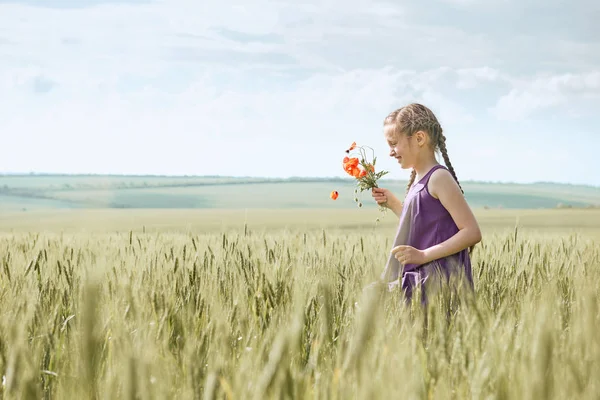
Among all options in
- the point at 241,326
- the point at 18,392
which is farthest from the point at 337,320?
the point at 18,392

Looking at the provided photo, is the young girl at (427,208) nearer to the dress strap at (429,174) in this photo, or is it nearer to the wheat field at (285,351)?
the dress strap at (429,174)

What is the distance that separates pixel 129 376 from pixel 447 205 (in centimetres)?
229

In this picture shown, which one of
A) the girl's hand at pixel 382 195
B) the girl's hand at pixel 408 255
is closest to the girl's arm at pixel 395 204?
the girl's hand at pixel 382 195

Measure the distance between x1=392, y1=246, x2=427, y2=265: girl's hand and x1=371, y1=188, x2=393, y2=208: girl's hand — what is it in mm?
538

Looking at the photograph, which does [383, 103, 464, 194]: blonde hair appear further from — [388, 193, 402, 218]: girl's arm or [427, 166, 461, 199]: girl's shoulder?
[388, 193, 402, 218]: girl's arm

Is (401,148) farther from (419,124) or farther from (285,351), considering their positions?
(285,351)

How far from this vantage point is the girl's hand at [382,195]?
325 centimetres

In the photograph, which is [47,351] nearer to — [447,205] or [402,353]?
[402,353]

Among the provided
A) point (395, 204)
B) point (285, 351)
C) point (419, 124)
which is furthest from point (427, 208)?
point (285, 351)

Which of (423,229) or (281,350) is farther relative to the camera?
(423,229)

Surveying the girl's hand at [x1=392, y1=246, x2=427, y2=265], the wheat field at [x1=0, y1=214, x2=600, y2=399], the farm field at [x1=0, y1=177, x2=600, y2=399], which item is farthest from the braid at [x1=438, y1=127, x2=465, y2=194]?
the farm field at [x1=0, y1=177, x2=600, y2=399]

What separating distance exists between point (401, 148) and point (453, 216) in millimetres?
418

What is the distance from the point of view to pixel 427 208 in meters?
3.02

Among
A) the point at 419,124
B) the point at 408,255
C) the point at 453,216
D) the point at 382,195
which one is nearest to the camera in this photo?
the point at 408,255
